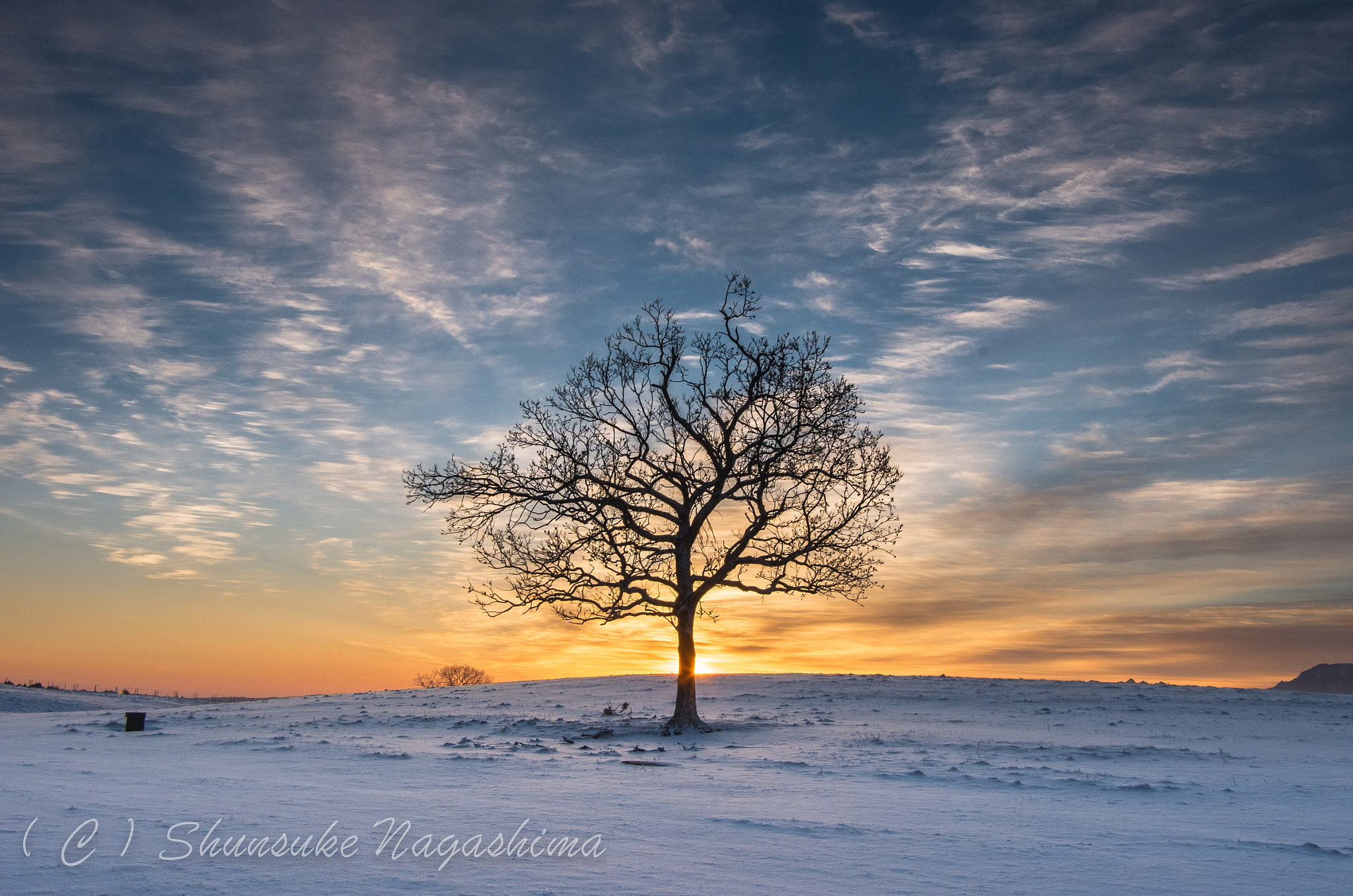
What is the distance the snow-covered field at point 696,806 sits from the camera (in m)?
6.23

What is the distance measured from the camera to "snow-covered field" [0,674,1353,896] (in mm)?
6234

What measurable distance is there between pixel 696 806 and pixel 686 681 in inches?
469

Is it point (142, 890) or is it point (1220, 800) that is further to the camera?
point (1220, 800)

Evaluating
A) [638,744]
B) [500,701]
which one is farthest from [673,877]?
[500,701]

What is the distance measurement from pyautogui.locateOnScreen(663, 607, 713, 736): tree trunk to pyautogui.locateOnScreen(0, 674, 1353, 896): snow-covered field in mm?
700

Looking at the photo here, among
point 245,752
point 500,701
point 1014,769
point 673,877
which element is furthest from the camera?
point 500,701

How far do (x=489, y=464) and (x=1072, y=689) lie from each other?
70.9 ft

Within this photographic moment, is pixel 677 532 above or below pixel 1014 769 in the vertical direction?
above

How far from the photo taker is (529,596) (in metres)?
22.2

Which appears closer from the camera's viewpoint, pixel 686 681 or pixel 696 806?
pixel 696 806

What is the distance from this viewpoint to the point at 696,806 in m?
9.32

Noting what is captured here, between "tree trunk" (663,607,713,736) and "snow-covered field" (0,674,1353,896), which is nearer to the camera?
"snow-covered field" (0,674,1353,896)

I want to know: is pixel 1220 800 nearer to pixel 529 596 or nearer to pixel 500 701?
pixel 529 596

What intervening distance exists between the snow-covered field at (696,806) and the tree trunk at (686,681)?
2.30 feet
